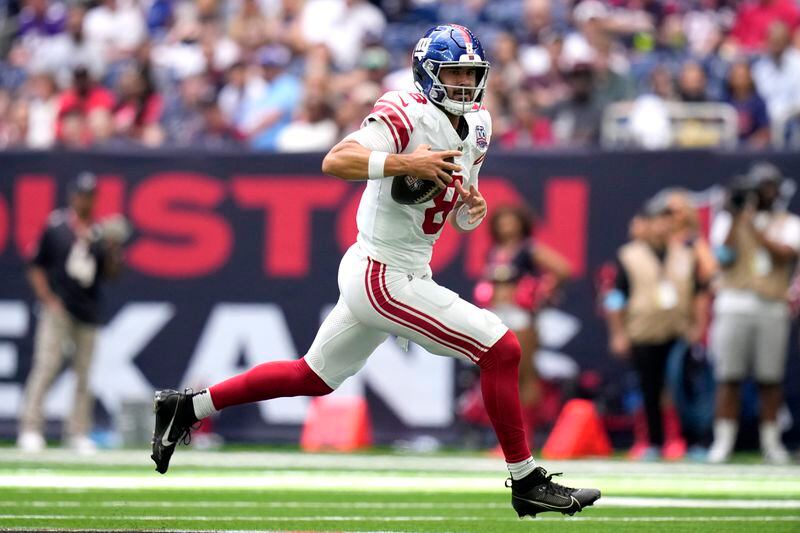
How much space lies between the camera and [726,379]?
10953 mm

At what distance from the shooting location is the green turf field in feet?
21.7

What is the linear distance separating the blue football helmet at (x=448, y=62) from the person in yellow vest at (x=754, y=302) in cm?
501

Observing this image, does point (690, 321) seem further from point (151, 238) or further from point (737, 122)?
point (151, 238)

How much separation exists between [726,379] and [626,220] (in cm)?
161

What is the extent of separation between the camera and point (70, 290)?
1171 cm

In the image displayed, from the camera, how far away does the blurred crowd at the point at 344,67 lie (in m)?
12.8

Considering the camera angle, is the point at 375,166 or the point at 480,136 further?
the point at 480,136

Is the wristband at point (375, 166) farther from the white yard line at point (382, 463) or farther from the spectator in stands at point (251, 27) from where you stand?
the spectator in stands at point (251, 27)

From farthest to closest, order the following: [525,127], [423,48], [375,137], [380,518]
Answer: [525,127]
[380,518]
[423,48]
[375,137]

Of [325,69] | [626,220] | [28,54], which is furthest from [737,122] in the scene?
[28,54]

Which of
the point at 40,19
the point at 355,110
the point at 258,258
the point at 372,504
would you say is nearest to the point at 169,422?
the point at 372,504

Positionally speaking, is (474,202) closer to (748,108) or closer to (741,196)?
(741,196)

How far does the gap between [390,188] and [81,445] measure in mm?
5994

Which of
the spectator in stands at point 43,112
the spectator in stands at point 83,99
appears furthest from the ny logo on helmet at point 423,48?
the spectator in stands at point 43,112
